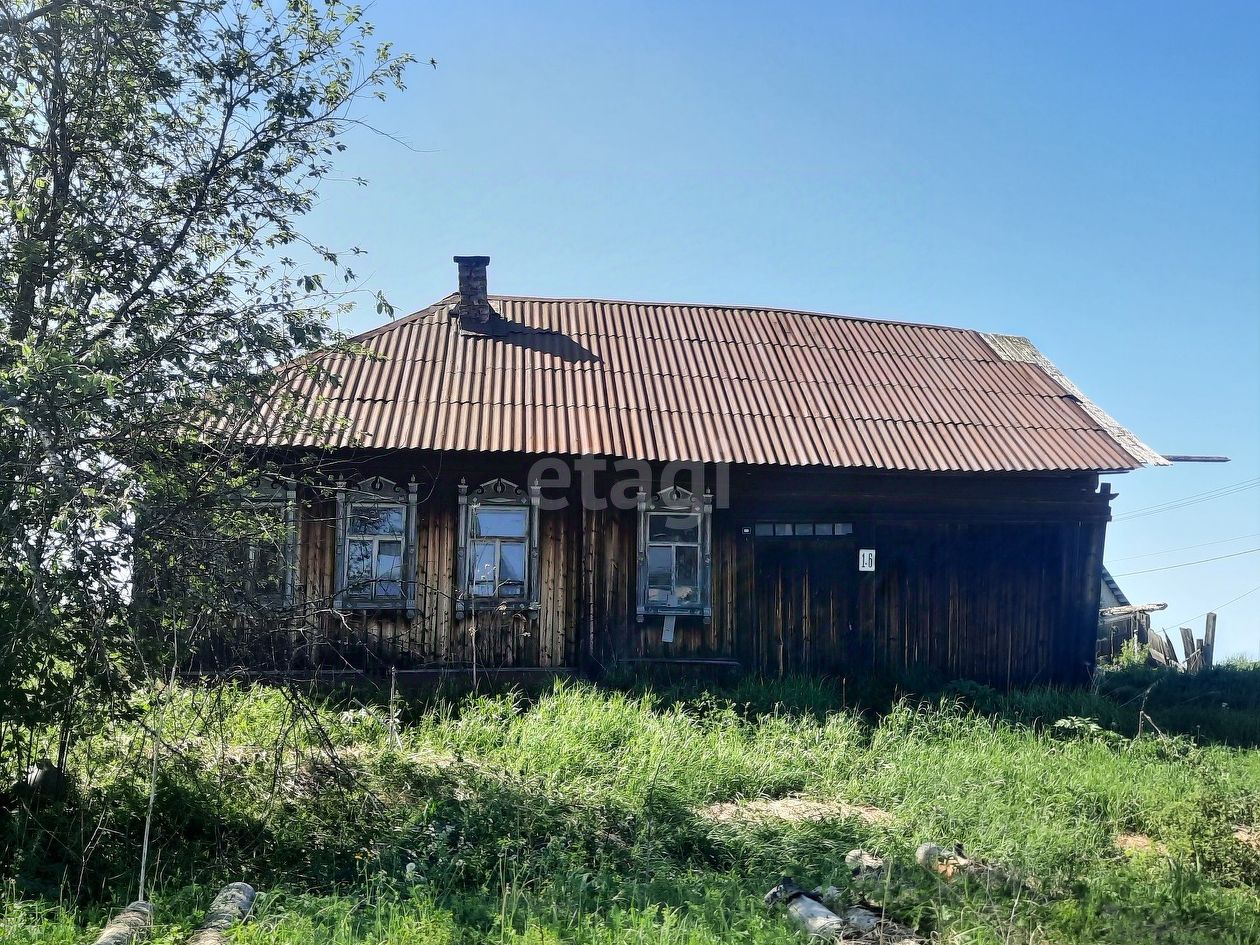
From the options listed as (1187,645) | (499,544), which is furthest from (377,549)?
(1187,645)

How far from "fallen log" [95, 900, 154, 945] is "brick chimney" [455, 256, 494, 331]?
29.4 ft

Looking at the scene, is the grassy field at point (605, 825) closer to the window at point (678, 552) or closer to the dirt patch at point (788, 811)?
the dirt patch at point (788, 811)

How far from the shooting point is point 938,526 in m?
11.4

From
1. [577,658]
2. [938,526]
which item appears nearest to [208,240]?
[577,658]

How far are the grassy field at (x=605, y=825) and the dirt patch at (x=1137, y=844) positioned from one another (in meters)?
0.04

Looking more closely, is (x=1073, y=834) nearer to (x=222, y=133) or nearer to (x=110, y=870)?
(x=110, y=870)

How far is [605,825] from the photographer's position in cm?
598

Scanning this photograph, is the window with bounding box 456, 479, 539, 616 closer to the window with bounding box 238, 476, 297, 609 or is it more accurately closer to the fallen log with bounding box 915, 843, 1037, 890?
the window with bounding box 238, 476, 297, 609

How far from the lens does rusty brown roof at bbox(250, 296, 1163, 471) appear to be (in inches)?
412

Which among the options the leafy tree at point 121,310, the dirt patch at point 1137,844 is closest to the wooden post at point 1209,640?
the dirt patch at point 1137,844

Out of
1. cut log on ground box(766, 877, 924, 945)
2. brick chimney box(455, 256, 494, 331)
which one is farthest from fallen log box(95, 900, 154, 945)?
brick chimney box(455, 256, 494, 331)

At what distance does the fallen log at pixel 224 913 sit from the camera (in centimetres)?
430

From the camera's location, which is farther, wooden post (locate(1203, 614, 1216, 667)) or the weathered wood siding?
wooden post (locate(1203, 614, 1216, 667))

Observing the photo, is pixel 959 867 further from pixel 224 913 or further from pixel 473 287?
pixel 473 287
